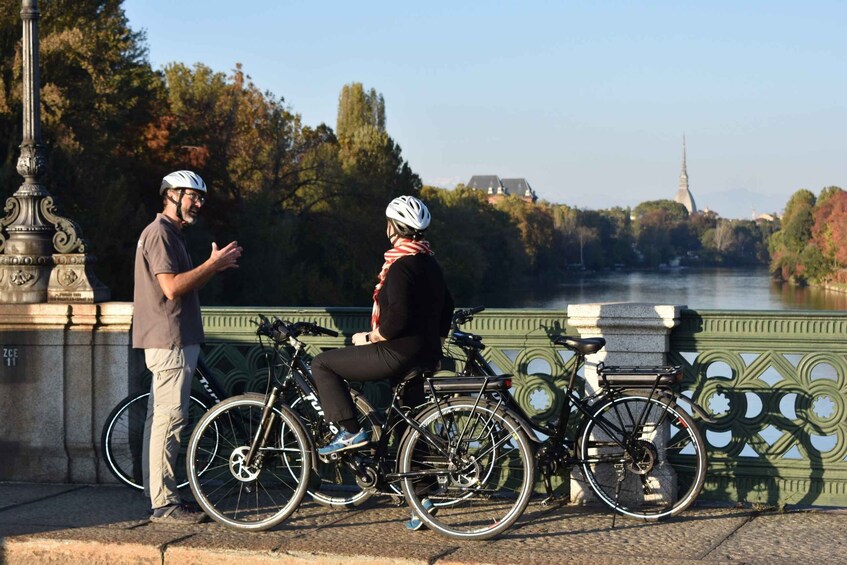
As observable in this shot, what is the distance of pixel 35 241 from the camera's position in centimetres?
792

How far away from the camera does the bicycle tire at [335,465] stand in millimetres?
6285

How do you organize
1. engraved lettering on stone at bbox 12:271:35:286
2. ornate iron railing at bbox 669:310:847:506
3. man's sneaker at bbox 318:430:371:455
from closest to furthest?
man's sneaker at bbox 318:430:371:455
ornate iron railing at bbox 669:310:847:506
engraved lettering on stone at bbox 12:271:35:286

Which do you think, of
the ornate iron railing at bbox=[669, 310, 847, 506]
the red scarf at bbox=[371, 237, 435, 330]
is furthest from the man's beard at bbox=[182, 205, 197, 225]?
the ornate iron railing at bbox=[669, 310, 847, 506]

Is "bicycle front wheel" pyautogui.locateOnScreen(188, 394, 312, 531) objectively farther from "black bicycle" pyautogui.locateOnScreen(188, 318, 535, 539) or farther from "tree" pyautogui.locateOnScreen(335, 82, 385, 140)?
"tree" pyautogui.locateOnScreen(335, 82, 385, 140)

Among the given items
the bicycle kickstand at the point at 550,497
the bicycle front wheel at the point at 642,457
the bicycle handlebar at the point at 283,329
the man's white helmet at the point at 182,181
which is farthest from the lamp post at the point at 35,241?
the bicycle front wheel at the point at 642,457

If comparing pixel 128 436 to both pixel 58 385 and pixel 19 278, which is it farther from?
pixel 19 278

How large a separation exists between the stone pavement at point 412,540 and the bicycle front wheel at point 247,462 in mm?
109

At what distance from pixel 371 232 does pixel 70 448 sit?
44.1 m

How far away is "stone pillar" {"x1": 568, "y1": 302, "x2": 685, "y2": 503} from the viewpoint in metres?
6.64

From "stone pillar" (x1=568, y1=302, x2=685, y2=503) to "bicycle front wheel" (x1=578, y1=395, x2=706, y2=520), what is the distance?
0.33 feet

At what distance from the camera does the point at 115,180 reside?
37.5m

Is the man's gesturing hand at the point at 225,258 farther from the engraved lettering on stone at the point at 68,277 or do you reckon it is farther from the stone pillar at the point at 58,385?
the engraved lettering on stone at the point at 68,277

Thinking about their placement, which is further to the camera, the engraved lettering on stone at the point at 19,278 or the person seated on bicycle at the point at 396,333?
the engraved lettering on stone at the point at 19,278

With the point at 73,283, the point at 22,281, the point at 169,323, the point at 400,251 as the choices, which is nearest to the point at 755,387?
the point at 400,251
